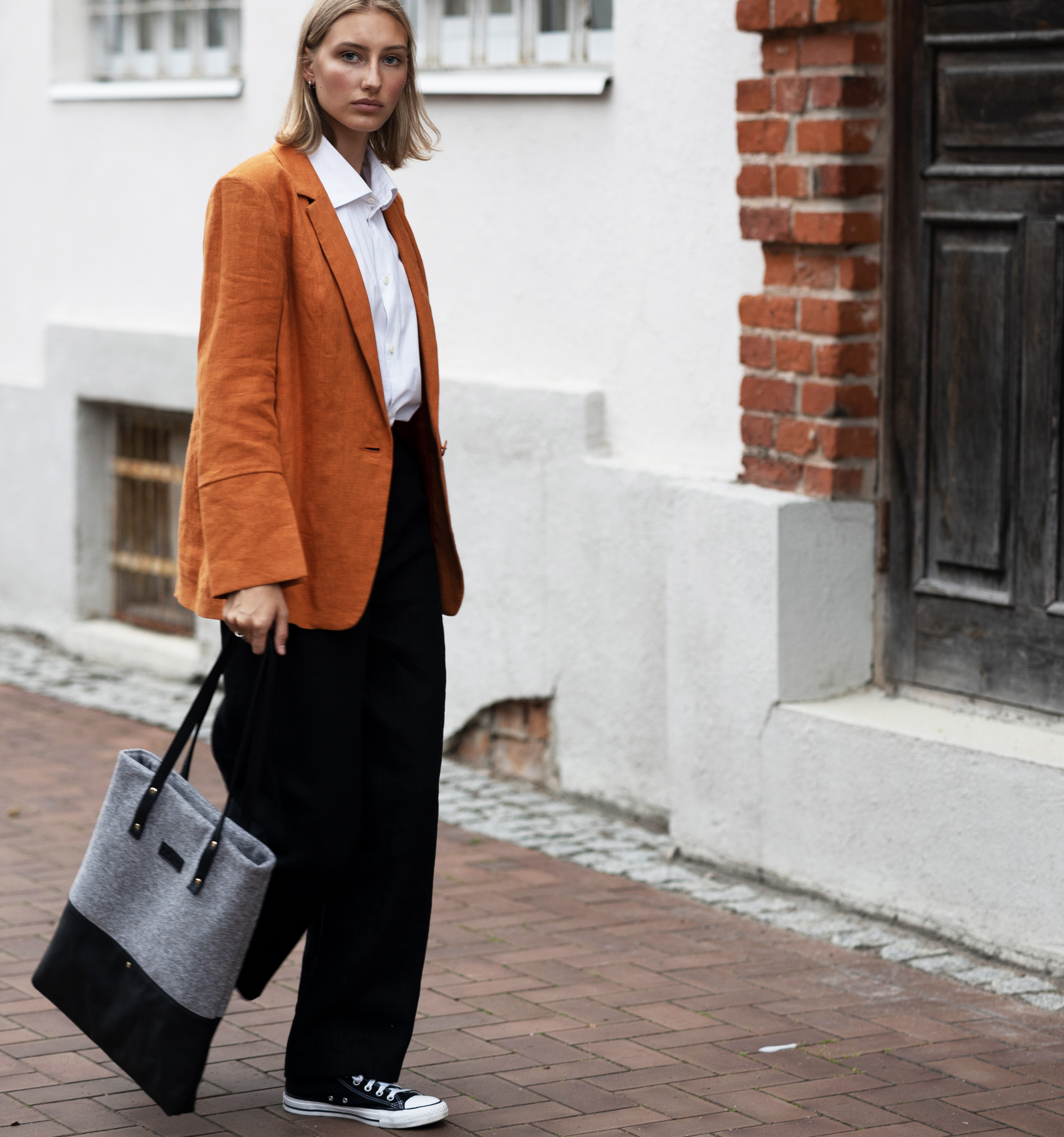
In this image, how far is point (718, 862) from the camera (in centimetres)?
567

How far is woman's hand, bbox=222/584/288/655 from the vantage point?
3373 mm

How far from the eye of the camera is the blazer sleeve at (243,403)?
3.38m

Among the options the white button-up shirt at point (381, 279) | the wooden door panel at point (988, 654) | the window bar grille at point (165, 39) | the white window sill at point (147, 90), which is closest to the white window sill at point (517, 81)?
the white window sill at point (147, 90)

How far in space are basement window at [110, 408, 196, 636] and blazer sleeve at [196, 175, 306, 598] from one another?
514 centimetres

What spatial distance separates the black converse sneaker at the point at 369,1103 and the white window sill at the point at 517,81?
348 centimetres

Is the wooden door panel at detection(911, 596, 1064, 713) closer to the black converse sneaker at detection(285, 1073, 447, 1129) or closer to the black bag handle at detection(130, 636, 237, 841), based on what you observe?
the black converse sneaker at detection(285, 1073, 447, 1129)

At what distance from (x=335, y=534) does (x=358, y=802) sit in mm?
489

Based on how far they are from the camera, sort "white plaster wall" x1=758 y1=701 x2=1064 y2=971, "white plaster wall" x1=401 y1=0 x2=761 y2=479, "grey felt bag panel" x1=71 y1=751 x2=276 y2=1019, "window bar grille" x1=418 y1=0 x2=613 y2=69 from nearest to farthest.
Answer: "grey felt bag panel" x1=71 y1=751 x2=276 y2=1019, "white plaster wall" x1=758 y1=701 x2=1064 y2=971, "white plaster wall" x1=401 y1=0 x2=761 y2=479, "window bar grille" x1=418 y1=0 x2=613 y2=69

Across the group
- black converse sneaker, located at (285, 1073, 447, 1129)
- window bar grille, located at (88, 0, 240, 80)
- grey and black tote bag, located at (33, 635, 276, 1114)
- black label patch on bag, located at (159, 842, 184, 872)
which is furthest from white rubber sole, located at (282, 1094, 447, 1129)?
window bar grille, located at (88, 0, 240, 80)

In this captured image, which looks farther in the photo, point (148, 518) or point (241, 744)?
point (148, 518)

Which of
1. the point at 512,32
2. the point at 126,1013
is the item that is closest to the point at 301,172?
the point at 126,1013

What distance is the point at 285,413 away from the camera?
137 inches

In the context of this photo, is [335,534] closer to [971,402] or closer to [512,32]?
[971,402]

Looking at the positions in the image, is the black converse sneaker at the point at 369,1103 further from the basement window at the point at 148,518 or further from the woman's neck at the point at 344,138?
the basement window at the point at 148,518
